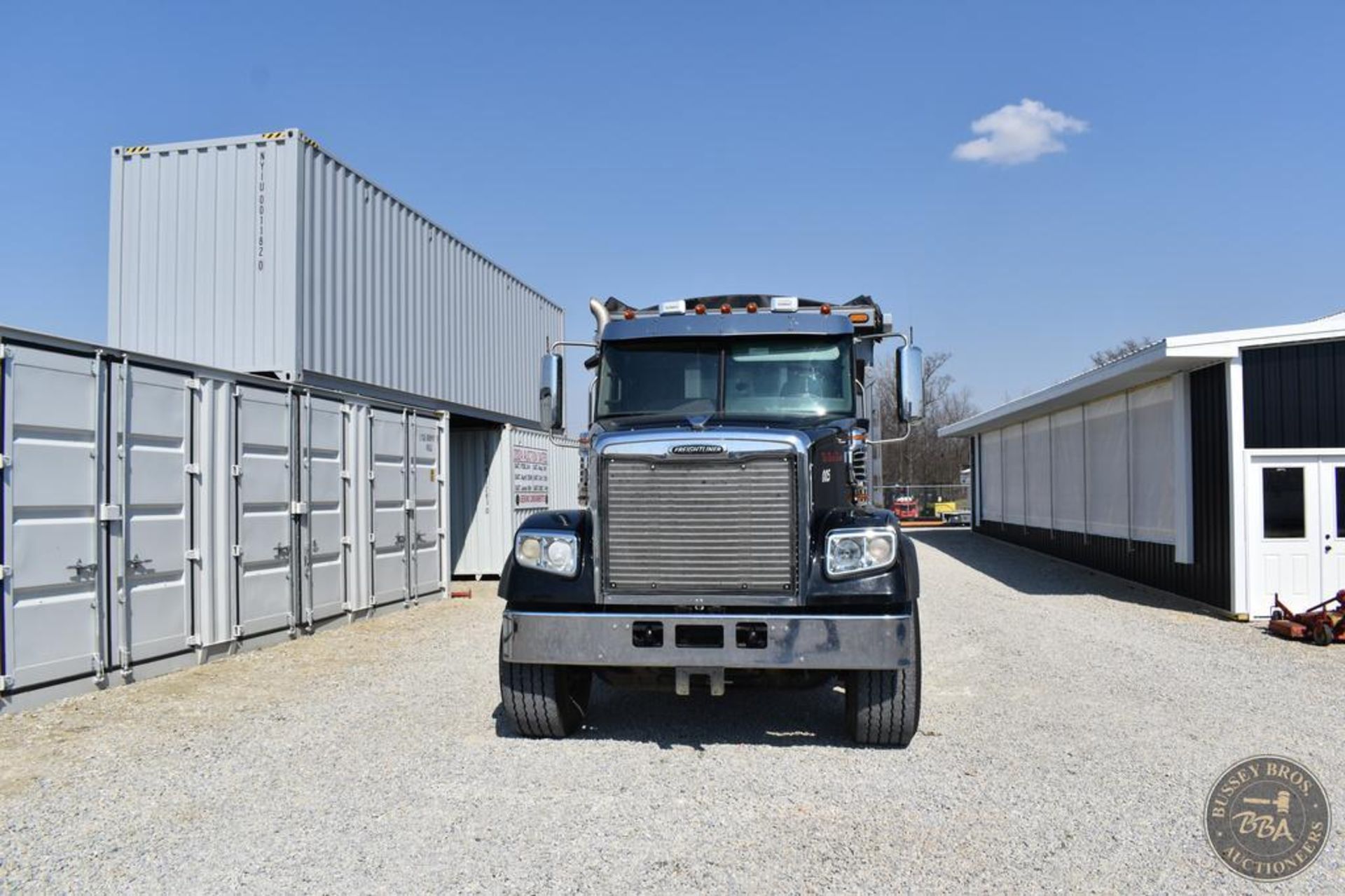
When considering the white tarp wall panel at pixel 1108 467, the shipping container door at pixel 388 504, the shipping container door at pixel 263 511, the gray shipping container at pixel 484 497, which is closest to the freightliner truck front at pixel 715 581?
the shipping container door at pixel 263 511

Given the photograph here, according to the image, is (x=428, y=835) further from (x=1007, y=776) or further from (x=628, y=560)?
(x=1007, y=776)

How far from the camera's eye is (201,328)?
10.5 metres

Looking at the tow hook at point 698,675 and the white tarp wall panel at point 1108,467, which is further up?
the white tarp wall panel at point 1108,467

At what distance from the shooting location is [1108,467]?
51.8 feet

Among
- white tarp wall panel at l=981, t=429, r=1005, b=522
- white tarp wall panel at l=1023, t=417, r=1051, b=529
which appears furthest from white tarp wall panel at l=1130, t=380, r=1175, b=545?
white tarp wall panel at l=981, t=429, r=1005, b=522

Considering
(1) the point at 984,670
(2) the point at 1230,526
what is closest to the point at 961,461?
(2) the point at 1230,526

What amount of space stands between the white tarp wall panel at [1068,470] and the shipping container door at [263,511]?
13.9 metres

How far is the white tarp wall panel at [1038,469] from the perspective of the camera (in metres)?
20.1

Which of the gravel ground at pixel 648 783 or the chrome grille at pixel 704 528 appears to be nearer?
the gravel ground at pixel 648 783

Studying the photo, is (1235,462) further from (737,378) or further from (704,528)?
(704,528)

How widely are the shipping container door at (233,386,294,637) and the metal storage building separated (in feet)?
33.8

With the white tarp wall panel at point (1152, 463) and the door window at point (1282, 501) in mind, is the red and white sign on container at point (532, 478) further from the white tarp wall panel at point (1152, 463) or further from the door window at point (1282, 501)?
the door window at point (1282, 501)

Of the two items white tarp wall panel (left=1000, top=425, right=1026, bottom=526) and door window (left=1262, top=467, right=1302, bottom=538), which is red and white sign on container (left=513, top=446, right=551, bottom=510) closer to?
door window (left=1262, top=467, right=1302, bottom=538)

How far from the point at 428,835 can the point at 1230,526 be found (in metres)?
10.7
